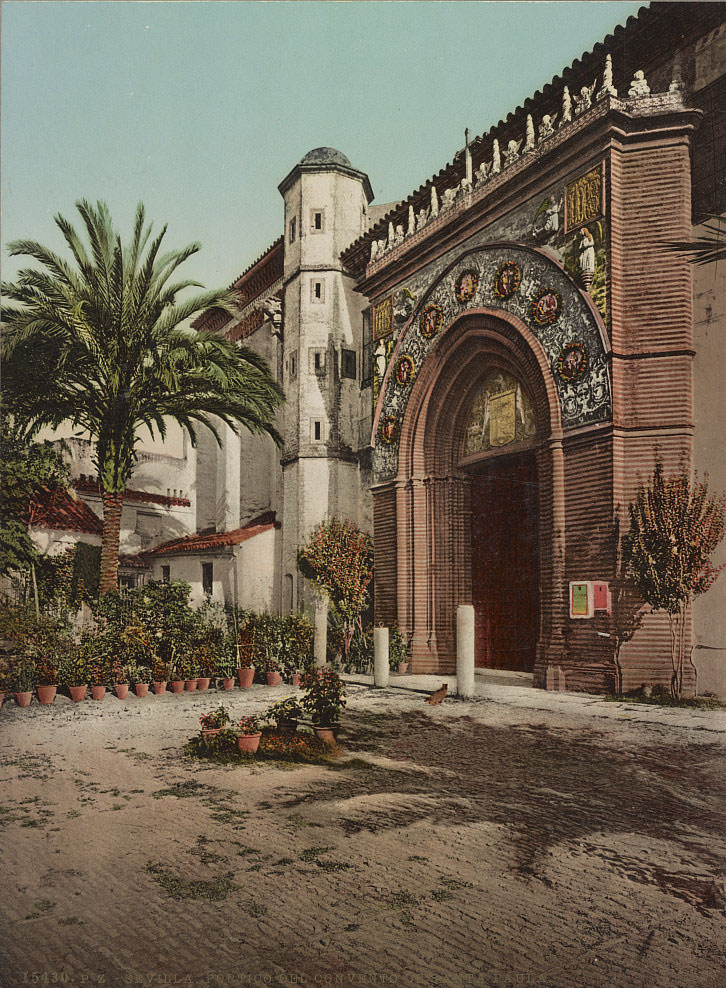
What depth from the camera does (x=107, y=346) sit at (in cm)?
818

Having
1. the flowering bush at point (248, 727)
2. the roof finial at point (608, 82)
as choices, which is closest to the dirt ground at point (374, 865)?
the flowering bush at point (248, 727)

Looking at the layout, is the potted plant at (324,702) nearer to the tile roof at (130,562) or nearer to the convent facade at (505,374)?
the convent facade at (505,374)

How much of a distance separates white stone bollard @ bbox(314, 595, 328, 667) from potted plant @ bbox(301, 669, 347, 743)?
4.64 meters

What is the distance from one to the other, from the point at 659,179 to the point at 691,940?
418 inches

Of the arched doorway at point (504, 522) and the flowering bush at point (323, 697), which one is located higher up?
the arched doorway at point (504, 522)

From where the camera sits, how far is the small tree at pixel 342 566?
44.1 ft

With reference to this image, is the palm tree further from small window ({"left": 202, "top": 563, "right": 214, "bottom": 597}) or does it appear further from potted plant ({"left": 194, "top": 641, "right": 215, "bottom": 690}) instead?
potted plant ({"left": 194, "top": 641, "right": 215, "bottom": 690})

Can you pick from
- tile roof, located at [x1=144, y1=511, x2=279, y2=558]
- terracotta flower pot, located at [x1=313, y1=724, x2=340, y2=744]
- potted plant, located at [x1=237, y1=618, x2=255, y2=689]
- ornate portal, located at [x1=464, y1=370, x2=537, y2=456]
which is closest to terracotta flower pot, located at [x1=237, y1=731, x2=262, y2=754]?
terracotta flower pot, located at [x1=313, y1=724, x2=340, y2=744]

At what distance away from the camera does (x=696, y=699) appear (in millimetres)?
9727

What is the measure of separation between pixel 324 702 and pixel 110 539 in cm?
451

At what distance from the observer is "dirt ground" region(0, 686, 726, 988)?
337cm

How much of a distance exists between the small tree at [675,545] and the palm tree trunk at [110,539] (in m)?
7.64

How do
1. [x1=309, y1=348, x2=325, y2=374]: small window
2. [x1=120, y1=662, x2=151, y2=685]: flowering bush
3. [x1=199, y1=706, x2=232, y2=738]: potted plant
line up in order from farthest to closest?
[x1=309, y1=348, x2=325, y2=374]: small window → [x1=120, y1=662, x2=151, y2=685]: flowering bush → [x1=199, y1=706, x2=232, y2=738]: potted plant

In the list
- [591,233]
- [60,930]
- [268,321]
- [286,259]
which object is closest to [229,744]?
[60,930]
